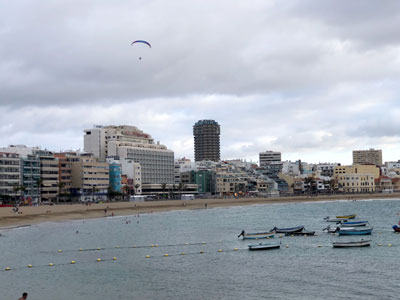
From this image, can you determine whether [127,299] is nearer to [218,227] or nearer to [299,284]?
[299,284]

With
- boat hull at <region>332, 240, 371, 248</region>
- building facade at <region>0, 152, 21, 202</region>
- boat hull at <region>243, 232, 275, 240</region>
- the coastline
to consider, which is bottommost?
boat hull at <region>332, 240, 371, 248</region>

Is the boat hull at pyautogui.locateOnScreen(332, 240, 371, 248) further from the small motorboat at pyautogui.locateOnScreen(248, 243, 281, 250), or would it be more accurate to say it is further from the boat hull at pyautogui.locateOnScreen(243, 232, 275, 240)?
the boat hull at pyautogui.locateOnScreen(243, 232, 275, 240)

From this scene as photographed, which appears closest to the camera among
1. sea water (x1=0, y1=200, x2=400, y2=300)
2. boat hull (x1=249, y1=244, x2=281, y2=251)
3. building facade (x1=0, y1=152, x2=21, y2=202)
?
sea water (x1=0, y1=200, x2=400, y2=300)

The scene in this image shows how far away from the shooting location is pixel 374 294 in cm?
4609

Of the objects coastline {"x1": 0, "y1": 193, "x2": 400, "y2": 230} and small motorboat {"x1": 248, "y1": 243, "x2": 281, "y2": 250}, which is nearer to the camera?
small motorboat {"x1": 248, "y1": 243, "x2": 281, "y2": 250}

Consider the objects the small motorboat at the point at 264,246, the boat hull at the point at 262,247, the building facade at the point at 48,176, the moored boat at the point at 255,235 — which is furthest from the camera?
the building facade at the point at 48,176

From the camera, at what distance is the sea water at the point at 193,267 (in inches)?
1890

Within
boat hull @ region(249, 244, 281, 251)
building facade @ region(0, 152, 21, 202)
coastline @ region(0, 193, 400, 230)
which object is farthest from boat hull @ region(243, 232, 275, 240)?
building facade @ region(0, 152, 21, 202)

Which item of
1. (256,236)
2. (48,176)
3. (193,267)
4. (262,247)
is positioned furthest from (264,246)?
(48,176)

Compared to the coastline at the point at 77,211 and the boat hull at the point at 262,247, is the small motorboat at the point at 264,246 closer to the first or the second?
the boat hull at the point at 262,247

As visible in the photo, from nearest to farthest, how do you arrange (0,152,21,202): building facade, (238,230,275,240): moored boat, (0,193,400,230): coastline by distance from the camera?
(238,230,275,240): moored boat < (0,193,400,230): coastline < (0,152,21,202): building facade

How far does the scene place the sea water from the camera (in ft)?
157

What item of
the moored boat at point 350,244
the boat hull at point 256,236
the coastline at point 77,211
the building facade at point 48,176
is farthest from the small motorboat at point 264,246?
the building facade at point 48,176

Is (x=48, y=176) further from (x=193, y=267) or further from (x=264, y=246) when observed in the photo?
(x=193, y=267)
